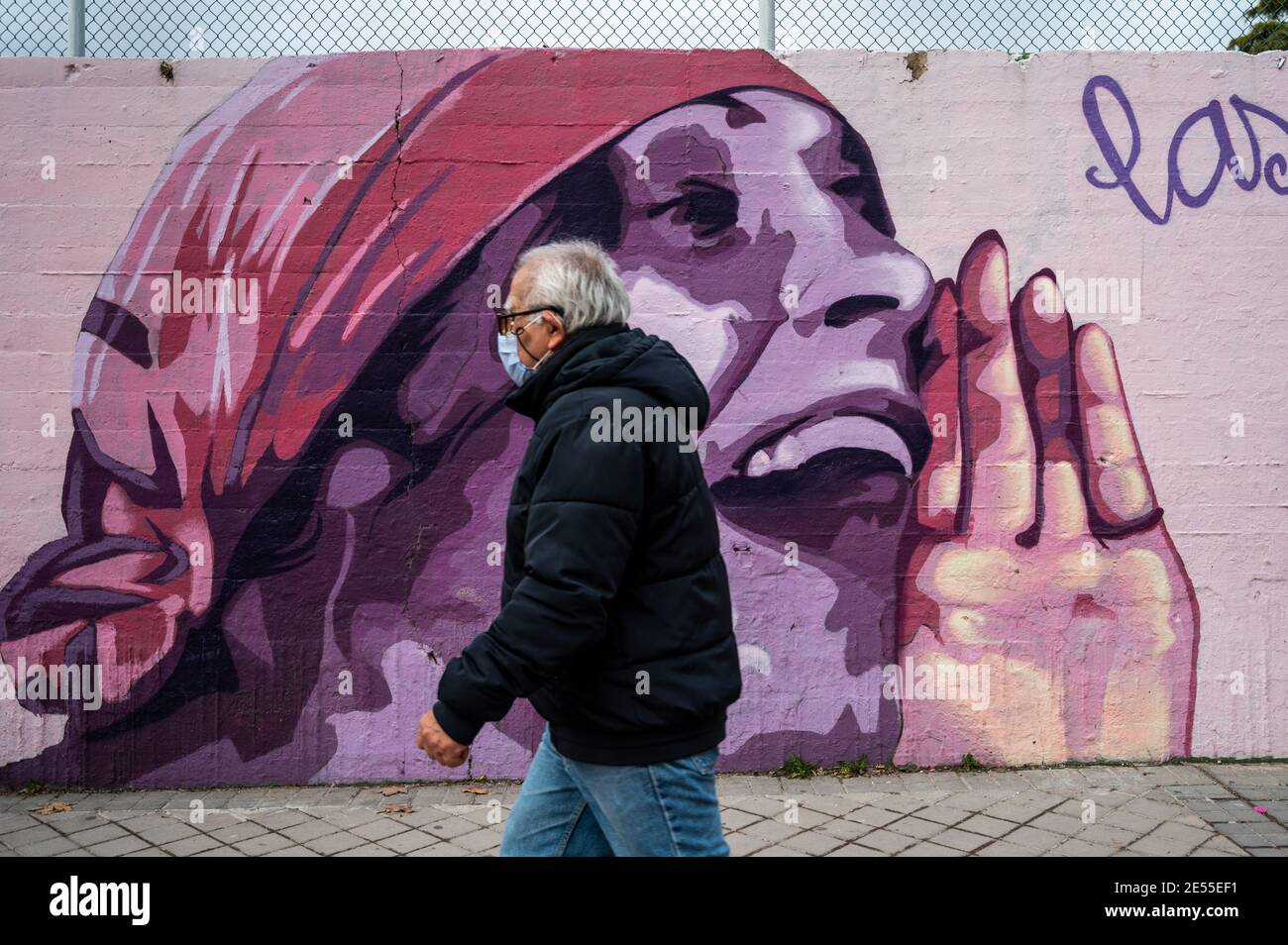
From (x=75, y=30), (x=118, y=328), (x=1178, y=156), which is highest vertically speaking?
(x=75, y=30)

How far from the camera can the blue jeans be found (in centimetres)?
226

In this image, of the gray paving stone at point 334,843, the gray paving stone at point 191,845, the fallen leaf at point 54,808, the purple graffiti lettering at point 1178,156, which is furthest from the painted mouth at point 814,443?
the fallen leaf at point 54,808

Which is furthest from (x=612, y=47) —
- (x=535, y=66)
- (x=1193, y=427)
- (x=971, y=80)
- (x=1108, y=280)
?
(x=1193, y=427)

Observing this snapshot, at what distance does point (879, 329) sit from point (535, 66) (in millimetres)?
1955

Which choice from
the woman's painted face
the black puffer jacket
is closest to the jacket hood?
the black puffer jacket

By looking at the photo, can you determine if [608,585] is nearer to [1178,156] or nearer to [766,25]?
[766,25]

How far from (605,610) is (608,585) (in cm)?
6

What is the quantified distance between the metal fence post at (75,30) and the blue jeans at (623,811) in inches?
163

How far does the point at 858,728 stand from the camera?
15.5 ft

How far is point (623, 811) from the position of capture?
227cm

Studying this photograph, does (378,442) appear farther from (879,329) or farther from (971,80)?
(971,80)

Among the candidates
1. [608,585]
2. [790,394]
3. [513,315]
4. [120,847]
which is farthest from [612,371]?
[120,847]

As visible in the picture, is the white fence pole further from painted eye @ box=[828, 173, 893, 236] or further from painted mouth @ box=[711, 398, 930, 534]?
painted mouth @ box=[711, 398, 930, 534]

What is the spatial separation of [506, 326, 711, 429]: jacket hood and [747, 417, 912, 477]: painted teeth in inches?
90.5
